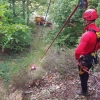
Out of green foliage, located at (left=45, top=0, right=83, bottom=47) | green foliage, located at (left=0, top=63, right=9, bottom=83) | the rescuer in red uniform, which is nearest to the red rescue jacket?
the rescuer in red uniform

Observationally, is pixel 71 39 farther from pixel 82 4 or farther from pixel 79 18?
pixel 82 4

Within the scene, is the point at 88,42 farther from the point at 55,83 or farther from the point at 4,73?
the point at 4,73

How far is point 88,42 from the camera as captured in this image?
4.34 m

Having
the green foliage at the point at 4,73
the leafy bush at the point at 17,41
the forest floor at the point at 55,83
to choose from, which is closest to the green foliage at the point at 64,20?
the leafy bush at the point at 17,41

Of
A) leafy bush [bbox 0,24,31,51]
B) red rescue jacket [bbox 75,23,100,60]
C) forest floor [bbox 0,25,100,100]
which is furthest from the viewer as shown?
leafy bush [bbox 0,24,31,51]

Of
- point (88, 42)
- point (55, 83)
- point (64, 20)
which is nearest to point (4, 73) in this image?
point (55, 83)

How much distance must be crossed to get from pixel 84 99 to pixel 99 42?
153 cm

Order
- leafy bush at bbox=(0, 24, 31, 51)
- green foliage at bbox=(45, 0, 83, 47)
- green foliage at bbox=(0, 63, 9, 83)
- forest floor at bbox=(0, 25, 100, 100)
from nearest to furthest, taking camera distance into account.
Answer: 1. forest floor at bbox=(0, 25, 100, 100)
2. green foliage at bbox=(0, 63, 9, 83)
3. green foliage at bbox=(45, 0, 83, 47)
4. leafy bush at bbox=(0, 24, 31, 51)

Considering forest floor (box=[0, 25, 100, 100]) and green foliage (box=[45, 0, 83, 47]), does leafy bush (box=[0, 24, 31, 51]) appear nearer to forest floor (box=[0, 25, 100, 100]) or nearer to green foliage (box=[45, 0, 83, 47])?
green foliage (box=[45, 0, 83, 47])

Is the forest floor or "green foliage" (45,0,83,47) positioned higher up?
"green foliage" (45,0,83,47)

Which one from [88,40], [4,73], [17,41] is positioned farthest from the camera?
[17,41]

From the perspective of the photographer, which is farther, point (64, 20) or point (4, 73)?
point (64, 20)

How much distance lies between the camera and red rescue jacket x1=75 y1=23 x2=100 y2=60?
170 inches

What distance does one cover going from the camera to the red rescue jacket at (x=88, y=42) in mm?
4316
